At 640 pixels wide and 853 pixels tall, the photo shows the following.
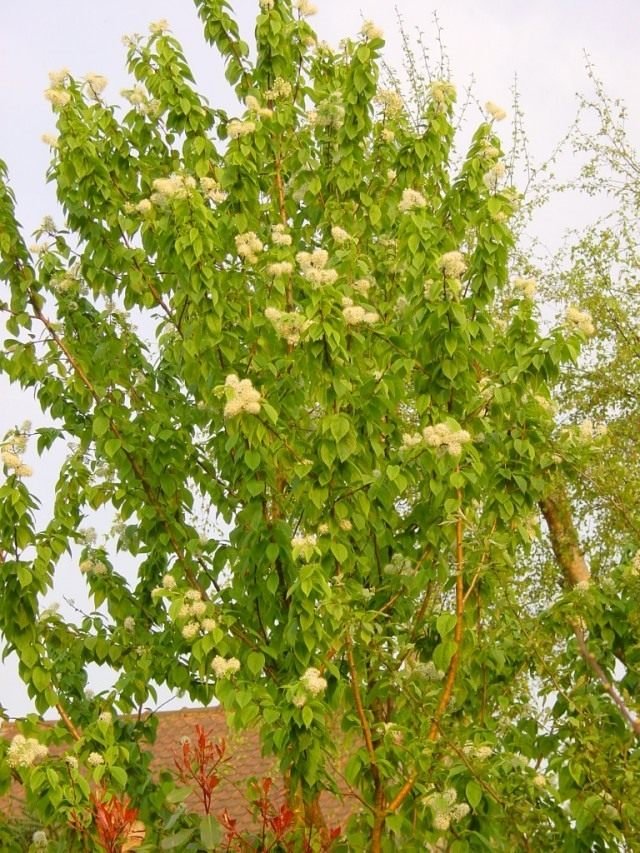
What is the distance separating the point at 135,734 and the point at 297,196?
4079mm

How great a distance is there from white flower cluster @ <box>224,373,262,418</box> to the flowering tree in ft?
0.05

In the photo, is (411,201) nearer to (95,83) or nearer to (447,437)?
(447,437)

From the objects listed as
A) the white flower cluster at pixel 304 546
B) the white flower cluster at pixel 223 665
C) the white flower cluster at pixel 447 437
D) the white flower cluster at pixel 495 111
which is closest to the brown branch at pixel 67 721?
the white flower cluster at pixel 223 665

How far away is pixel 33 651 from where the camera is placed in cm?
796

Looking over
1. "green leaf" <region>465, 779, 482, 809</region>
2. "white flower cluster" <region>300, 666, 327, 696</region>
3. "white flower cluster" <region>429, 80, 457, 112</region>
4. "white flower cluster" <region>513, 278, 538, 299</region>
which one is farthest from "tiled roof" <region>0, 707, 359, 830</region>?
"white flower cluster" <region>429, 80, 457, 112</region>

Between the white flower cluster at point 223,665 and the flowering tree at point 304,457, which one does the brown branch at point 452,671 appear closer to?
the flowering tree at point 304,457

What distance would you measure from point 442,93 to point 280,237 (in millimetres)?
1801

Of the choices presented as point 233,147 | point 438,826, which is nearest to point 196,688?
point 438,826

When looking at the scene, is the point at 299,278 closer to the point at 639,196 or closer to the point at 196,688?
the point at 196,688

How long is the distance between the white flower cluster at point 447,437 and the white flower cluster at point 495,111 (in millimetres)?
2299

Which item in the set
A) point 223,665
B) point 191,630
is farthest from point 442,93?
point 223,665

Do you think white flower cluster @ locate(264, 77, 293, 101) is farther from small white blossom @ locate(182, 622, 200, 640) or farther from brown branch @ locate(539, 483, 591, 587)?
brown branch @ locate(539, 483, 591, 587)

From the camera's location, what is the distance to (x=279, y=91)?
9.91m

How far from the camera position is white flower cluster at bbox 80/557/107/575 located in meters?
9.05
